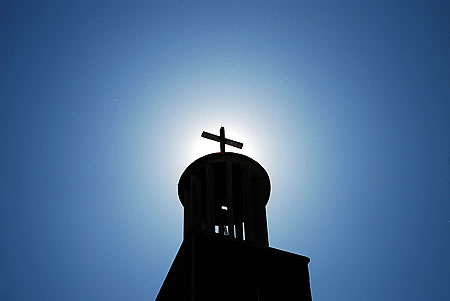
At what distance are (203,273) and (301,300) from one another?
299 centimetres

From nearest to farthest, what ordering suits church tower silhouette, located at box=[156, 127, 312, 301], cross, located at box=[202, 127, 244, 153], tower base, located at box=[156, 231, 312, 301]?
tower base, located at box=[156, 231, 312, 301], church tower silhouette, located at box=[156, 127, 312, 301], cross, located at box=[202, 127, 244, 153]

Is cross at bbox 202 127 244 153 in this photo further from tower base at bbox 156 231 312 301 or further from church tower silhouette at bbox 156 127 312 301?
tower base at bbox 156 231 312 301

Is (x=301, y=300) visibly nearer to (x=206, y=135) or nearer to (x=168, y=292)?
(x=168, y=292)

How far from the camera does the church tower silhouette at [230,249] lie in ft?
45.9

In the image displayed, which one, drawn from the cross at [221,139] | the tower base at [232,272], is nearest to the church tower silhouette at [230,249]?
the tower base at [232,272]

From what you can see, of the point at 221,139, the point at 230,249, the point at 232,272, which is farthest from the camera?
the point at 221,139

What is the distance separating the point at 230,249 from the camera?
1471cm

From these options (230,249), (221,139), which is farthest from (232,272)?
(221,139)

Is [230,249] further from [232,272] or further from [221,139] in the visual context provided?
[221,139]

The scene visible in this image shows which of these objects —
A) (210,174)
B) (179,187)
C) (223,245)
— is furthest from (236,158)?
(223,245)

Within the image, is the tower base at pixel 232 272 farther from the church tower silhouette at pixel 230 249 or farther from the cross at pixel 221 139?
the cross at pixel 221 139

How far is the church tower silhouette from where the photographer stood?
14.0 metres

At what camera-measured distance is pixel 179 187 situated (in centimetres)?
1797

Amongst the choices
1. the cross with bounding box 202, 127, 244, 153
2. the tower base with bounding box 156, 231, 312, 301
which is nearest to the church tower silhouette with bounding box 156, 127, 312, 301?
the tower base with bounding box 156, 231, 312, 301
